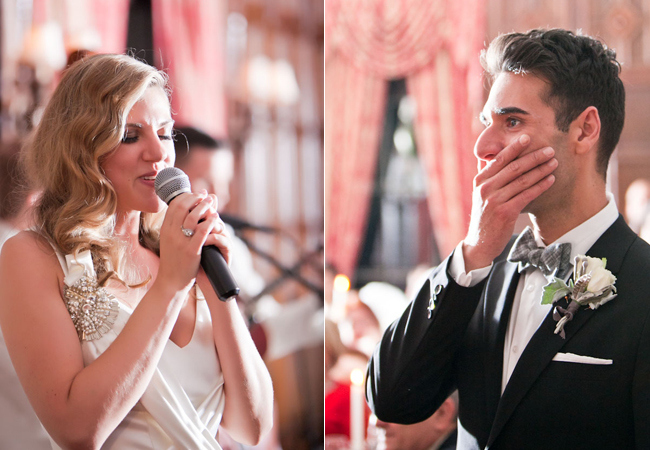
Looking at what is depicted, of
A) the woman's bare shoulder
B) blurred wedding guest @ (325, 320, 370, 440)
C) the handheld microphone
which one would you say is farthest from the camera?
blurred wedding guest @ (325, 320, 370, 440)

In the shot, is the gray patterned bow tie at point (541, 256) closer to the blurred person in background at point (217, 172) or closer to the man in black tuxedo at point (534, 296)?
the man in black tuxedo at point (534, 296)

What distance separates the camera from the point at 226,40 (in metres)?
1.91

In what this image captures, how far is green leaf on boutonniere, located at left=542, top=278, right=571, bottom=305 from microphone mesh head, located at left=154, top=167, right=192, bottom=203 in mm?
783

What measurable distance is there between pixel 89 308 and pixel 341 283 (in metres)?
1.99

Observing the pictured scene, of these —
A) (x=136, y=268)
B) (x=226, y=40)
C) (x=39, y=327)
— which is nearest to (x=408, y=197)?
(x=226, y=40)

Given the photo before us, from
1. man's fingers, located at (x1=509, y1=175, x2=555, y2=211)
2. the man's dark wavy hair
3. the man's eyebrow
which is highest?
the man's dark wavy hair

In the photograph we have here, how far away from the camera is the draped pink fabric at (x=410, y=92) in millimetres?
2713

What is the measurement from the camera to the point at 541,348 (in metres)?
1.21

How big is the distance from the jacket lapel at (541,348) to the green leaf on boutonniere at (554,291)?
4cm

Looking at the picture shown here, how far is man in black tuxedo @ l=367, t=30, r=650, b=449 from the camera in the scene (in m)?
1.16

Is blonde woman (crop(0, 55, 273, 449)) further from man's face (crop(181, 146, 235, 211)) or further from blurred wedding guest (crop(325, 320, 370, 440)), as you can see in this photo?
blurred wedding guest (crop(325, 320, 370, 440))

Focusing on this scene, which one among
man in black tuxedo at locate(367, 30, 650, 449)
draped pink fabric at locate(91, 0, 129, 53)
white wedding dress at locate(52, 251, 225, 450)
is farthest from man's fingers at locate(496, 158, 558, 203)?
draped pink fabric at locate(91, 0, 129, 53)

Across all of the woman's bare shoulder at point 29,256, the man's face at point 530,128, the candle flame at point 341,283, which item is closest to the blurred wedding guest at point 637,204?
the man's face at point 530,128

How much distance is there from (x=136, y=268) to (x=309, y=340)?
35.1 inches
